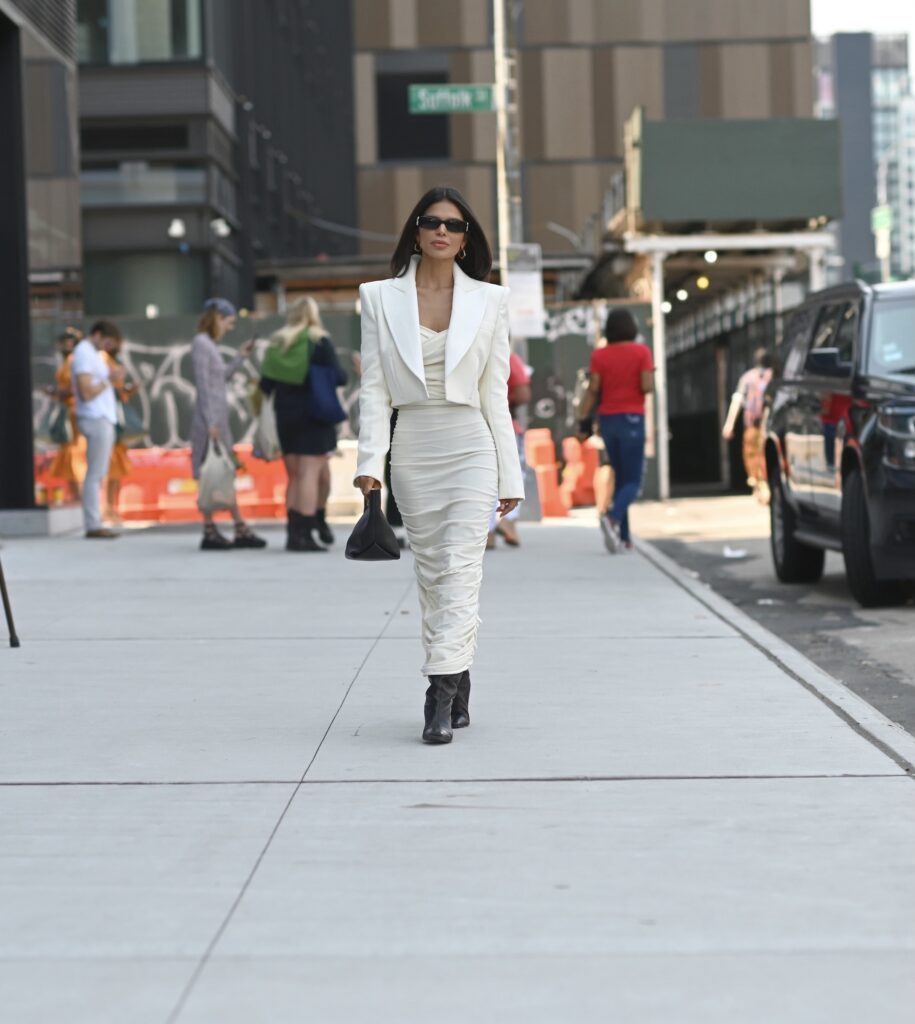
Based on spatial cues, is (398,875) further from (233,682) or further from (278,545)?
(278,545)

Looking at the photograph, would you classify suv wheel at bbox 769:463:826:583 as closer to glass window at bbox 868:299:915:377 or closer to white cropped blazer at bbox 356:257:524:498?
glass window at bbox 868:299:915:377

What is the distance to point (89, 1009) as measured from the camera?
3736 mm

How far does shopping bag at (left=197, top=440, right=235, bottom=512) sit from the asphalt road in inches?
136

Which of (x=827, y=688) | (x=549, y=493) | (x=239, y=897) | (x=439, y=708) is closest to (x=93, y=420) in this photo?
(x=549, y=493)

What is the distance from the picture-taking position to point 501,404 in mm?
6797

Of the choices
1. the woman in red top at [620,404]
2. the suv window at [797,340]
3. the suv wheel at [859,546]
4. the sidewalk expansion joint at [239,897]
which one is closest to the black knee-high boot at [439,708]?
the sidewalk expansion joint at [239,897]

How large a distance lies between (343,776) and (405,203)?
44.2 metres

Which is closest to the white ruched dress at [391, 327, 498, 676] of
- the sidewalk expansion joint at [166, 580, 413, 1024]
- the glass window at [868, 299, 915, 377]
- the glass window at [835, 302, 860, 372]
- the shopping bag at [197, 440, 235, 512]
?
the sidewalk expansion joint at [166, 580, 413, 1024]

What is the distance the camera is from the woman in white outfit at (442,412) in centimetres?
662

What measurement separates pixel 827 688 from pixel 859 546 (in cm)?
346

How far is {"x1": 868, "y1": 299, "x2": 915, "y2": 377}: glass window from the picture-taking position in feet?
36.3

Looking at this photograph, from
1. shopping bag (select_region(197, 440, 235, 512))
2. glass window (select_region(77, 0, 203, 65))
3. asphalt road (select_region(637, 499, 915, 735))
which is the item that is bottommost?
asphalt road (select_region(637, 499, 915, 735))

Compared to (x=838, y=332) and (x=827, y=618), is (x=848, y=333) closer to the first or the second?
(x=838, y=332)

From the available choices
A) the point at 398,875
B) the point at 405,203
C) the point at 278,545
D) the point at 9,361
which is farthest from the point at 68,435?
the point at 405,203
